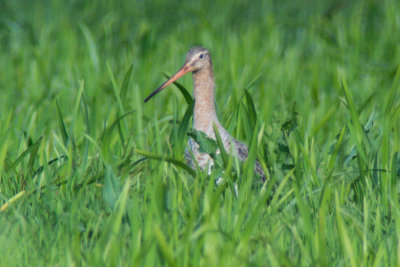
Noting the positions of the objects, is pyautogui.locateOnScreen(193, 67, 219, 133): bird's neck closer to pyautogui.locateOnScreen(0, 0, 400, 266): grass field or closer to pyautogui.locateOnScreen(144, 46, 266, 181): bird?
pyautogui.locateOnScreen(144, 46, 266, 181): bird

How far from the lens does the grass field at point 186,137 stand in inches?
110

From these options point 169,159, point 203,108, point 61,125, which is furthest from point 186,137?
point 169,159

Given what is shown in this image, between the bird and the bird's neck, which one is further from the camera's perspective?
the bird's neck

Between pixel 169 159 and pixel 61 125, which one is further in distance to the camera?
pixel 61 125

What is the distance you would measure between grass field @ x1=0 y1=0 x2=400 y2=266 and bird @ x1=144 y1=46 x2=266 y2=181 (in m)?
0.12

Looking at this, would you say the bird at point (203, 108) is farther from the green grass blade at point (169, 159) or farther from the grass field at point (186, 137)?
the green grass blade at point (169, 159)

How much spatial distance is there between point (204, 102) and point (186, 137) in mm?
231

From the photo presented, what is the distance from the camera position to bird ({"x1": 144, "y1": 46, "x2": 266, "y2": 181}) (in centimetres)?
412

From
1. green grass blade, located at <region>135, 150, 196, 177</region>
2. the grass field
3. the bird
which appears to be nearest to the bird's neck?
the bird

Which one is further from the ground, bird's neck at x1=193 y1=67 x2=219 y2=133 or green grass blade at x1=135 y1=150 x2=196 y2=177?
bird's neck at x1=193 y1=67 x2=219 y2=133

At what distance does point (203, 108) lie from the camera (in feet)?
14.2

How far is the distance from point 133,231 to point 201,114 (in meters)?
1.62

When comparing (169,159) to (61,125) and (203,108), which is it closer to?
(61,125)

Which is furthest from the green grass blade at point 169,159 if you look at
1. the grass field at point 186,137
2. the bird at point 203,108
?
the bird at point 203,108
